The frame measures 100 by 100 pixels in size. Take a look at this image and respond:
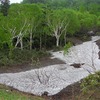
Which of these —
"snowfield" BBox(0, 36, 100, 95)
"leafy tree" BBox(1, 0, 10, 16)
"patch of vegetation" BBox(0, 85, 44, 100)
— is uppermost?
"leafy tree" BBox(1, 0, 10, 16)

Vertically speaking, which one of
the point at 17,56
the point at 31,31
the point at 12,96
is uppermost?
the point at 31,31

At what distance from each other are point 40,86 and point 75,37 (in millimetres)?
36286

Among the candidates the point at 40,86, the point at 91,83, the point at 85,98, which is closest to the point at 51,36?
the point at 40,86

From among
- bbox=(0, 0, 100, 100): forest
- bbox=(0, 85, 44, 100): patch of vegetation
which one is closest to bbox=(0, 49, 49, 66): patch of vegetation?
bbox=(0, 0, 100, 100): forest

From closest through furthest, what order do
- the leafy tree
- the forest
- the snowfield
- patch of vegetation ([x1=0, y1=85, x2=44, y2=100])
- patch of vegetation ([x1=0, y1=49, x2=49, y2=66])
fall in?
patch of vegetation ([x1=0, y1=85, x2=44, y2=100]), the snowfield, patch of vegetation ([x1=0, y1=49, x2=49, y2=66]), the forest, the leafy tree

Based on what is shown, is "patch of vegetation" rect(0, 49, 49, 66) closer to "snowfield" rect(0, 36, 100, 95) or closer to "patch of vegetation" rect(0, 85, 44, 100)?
"snowfield" rect(0, 36, 100, 95)

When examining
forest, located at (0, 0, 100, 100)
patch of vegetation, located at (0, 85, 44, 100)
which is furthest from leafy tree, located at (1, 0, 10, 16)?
patch of vegetation, located at (0, 85, 44, 100)

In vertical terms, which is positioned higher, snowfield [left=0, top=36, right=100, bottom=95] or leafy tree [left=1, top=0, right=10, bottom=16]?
leafy tree [left=1, top=0, right=10, bottom=16]

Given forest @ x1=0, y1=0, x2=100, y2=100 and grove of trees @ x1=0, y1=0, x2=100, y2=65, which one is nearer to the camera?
forest @ x1=0, y1=0, x2=100, y2=100

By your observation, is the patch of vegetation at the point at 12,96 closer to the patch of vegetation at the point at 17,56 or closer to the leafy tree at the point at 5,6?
the patch of vegetation at the point at 17,56

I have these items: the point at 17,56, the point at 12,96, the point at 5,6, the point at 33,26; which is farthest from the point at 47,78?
the point at 5,6

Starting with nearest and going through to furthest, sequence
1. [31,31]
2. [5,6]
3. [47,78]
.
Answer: [47,78] < [31,31] < [5,6]

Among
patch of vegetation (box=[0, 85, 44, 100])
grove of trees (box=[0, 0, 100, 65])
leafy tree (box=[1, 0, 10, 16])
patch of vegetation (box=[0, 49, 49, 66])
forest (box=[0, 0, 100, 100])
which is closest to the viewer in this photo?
patch of vegetation (box=[0, 85, 44, 100])

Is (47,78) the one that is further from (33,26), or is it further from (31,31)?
(33,26)
